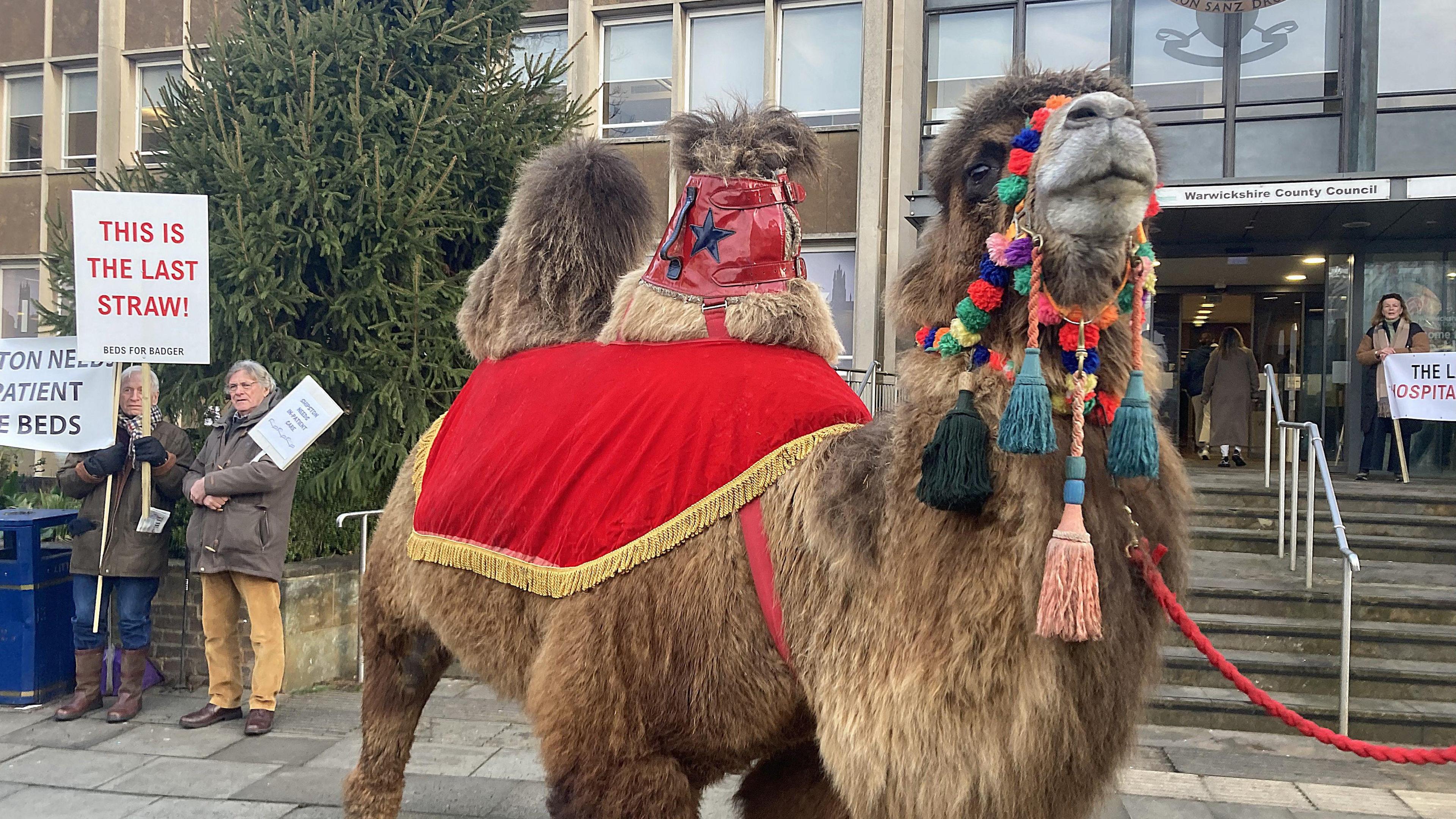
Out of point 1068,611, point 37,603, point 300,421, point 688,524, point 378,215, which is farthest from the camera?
point 378,215

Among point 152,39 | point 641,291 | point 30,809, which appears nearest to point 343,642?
point 30,809

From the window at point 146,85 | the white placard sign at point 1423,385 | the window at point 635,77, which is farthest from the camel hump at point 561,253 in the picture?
the window at point 146,85

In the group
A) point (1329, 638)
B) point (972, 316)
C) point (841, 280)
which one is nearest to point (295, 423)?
point (972, 316)

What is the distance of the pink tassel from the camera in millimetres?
1708

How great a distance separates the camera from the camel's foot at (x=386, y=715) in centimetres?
382

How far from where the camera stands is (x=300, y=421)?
5777mm

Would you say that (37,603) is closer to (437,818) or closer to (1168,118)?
(437,818)

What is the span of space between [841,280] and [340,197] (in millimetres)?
7701

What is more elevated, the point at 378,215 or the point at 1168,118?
the point at 1168,118

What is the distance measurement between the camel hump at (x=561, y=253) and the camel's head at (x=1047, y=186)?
5.17ft

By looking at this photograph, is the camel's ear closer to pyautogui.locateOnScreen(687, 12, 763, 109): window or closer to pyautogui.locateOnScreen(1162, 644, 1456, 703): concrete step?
pyautogui.locateOnScreen(1162, 644, 1456, 703): concrete step

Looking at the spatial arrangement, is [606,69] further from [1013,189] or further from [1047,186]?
[1047,186]

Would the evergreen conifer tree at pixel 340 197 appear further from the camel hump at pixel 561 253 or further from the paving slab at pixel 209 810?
the camel hump at pixel 561 253

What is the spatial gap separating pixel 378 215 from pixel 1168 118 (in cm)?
969
